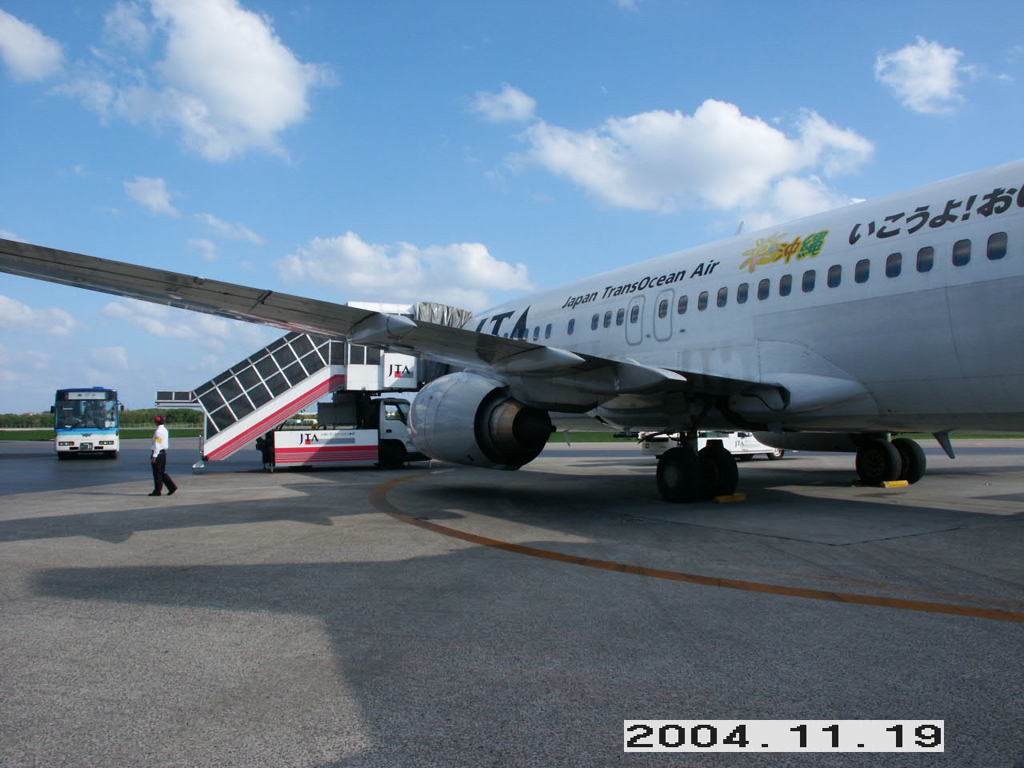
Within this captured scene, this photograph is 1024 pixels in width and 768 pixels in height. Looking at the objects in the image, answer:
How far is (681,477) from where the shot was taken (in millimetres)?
10758

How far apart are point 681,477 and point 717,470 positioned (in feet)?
2.68

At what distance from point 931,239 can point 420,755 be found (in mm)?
7916

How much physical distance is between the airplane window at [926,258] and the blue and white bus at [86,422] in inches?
1215

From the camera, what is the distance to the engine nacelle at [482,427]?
33.9 feet

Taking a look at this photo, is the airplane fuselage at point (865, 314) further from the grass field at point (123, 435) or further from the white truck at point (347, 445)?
the grass field at point (123, 435)

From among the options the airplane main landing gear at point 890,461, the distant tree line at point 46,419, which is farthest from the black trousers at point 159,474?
the distant tree line at point 46,419

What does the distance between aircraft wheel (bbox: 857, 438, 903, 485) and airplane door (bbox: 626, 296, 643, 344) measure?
6.08 metres

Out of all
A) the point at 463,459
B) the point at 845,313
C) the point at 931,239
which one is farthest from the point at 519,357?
the point at 931,239

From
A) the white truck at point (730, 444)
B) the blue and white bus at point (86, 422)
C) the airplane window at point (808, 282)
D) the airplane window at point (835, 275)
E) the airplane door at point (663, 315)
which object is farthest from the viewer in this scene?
→ the blue and white bus at point (86, 422)

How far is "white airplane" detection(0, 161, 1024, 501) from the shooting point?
24.3 ft

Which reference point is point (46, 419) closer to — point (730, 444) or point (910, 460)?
point (730, 444)

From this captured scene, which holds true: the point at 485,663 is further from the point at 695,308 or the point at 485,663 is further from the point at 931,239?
the point at 695,308

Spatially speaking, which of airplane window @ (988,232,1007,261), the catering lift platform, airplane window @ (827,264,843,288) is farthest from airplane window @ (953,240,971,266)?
the catering lift platform

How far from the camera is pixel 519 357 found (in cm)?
860
